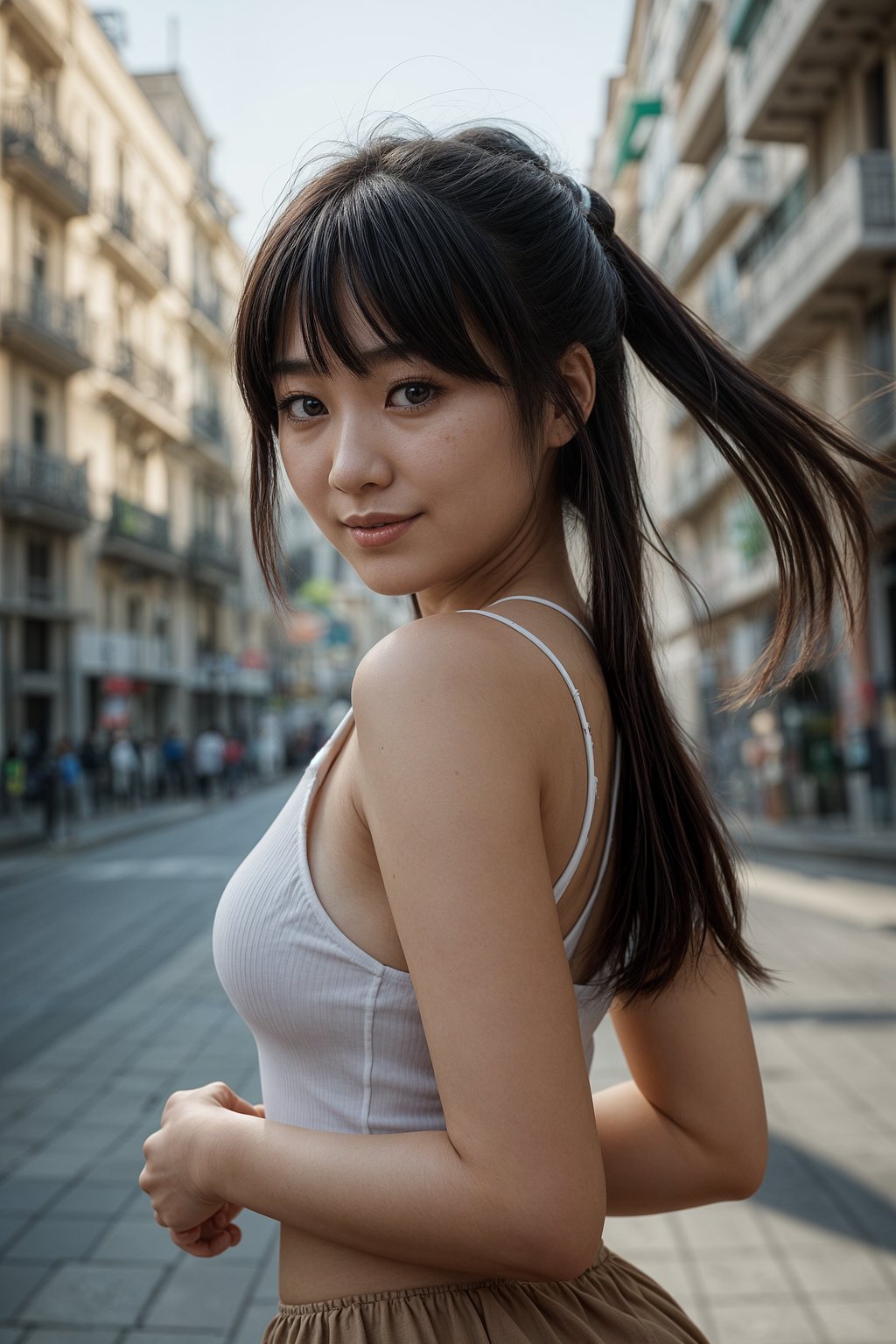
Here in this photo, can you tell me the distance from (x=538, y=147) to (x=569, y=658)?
1.90 ft

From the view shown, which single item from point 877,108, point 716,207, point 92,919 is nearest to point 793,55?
point 877,108

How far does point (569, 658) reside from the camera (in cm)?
104

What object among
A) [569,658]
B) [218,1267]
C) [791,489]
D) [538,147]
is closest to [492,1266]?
[569,658]

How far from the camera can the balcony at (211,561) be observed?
37.9m

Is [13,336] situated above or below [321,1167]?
above

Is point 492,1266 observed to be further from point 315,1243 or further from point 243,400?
point 243,400

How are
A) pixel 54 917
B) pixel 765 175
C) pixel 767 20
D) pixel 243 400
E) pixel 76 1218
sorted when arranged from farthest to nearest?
pixel 765 175
pixel 767 20
pixel 54 917
pixel 76 1218
pixel 243 400

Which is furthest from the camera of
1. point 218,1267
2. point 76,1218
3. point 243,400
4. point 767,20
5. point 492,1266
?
point 767,20

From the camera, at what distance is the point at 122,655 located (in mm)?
31016

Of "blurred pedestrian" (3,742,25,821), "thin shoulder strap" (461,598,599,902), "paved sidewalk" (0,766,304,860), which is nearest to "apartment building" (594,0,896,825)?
"paved sidewalk" (0,766,304,860)

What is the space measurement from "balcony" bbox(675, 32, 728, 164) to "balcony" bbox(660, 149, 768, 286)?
69 cm

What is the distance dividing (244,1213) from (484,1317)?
3073 millimetres

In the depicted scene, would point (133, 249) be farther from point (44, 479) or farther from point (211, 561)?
point (211, 561)

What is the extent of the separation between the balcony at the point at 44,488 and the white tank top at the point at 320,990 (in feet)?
81.0
